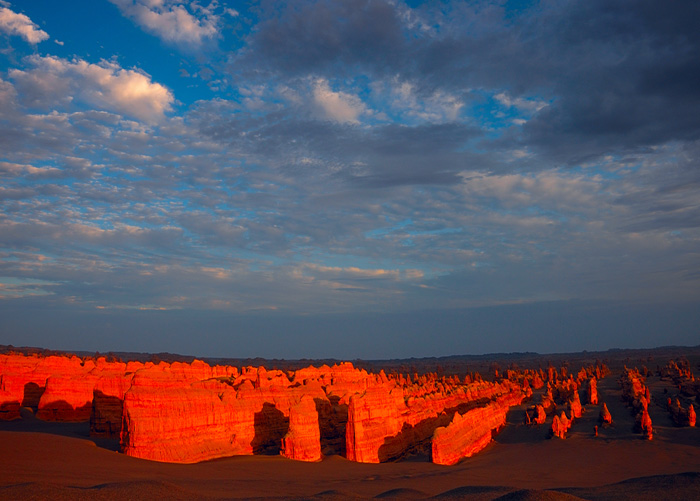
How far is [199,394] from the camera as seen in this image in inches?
1083

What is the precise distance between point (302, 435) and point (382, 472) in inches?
194

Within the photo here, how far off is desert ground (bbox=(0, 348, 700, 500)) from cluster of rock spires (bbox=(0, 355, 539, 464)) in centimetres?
123

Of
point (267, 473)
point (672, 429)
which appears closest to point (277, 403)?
point (267, 473)

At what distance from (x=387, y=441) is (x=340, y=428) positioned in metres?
6.12

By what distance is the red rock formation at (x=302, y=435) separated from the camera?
28.1 metres

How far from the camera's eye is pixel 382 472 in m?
27.0

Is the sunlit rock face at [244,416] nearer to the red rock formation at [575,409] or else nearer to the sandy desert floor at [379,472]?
the red rock formation at [575,409]

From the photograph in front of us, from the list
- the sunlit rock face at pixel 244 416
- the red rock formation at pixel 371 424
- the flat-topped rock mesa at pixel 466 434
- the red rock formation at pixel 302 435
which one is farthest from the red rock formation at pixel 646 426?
the red rock formation at pixel 302 435

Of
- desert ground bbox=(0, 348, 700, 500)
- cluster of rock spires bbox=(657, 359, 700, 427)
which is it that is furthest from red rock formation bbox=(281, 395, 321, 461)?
cluster of rock spires bbox=(657, 359, 700, 427)

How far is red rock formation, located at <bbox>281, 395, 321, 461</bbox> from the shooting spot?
28109 millimetres

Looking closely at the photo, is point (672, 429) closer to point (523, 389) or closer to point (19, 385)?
point (523, 389)

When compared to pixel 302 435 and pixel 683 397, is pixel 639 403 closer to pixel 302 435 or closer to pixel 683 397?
pixel 683 397

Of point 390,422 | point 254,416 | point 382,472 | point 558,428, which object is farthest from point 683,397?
point 254,416

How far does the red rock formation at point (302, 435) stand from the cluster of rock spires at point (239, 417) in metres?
0.06
